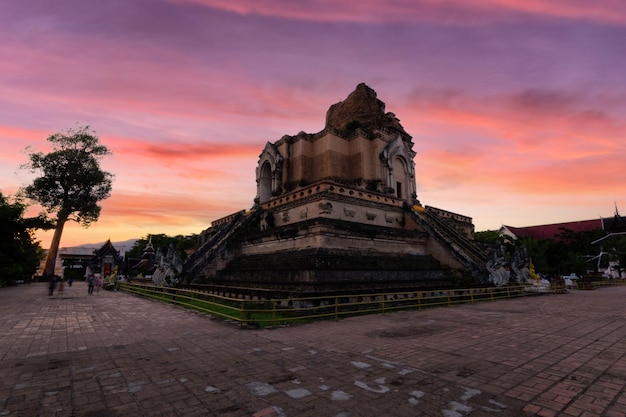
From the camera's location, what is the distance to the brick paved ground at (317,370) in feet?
14.6

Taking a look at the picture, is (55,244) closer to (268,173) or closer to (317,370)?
(268,173)

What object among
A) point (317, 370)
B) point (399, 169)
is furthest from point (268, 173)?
point (317, 370)

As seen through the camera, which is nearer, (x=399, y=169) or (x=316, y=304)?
(x=316, y=304)

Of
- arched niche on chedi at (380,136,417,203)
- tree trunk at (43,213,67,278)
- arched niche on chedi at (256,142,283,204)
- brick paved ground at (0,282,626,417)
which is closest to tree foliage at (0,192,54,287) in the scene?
tree trunk at (43,213,67,278)

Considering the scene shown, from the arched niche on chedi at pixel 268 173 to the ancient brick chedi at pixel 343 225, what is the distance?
9cm

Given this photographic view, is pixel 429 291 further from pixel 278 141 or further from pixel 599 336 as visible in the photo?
pixel 278 141

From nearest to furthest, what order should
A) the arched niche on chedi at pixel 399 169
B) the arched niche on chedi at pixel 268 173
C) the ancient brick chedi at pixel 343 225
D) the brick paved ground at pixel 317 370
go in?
the brick paved ground at pixel 317 370 < the ancient brick chedi at pixel 343 225 < the arched niche on chedi at pixel 399 169 < the arched niche on chedi at pixel 268 173

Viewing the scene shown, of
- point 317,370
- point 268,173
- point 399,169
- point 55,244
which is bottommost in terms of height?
point 317,370

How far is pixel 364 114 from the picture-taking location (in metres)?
28.6

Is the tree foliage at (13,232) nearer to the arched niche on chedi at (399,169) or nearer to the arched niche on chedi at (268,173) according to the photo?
the arched niche on chedi at (268,173)

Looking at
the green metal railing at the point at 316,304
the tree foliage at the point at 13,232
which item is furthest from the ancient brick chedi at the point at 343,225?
the tree foliage at the point at 13,232

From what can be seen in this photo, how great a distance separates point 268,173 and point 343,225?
1400 cm

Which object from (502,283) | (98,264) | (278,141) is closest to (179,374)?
(502,283)

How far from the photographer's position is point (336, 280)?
1425 centimetres
